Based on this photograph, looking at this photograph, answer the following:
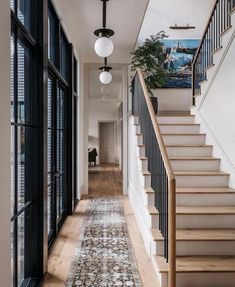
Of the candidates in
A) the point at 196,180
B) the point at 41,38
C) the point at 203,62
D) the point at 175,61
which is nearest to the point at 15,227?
the point at 41,38

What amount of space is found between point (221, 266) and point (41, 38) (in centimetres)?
269

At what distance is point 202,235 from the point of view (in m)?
3.10

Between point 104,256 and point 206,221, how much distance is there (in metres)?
1.21

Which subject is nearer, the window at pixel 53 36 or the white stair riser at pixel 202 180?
the white stair riser at pixel 202 180

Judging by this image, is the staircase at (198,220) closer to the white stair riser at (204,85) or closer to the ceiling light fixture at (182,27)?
the white stair riser at (204,85)

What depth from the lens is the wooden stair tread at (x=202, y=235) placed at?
3025 mm

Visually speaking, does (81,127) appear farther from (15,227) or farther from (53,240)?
(15,227)

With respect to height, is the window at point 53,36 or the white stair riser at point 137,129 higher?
the window at point 53,36

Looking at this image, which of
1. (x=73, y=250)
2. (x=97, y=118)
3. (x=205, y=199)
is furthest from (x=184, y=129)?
(x=97, y=118)

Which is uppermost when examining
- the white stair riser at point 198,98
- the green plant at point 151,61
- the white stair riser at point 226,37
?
the green plant at point 151,61

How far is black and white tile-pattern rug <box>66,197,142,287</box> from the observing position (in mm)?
2930

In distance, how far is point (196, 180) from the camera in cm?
395

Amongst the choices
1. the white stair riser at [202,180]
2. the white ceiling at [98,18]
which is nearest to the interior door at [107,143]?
the white ceiling at [98,18]

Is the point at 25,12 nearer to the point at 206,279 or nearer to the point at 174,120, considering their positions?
the point at 206,279
